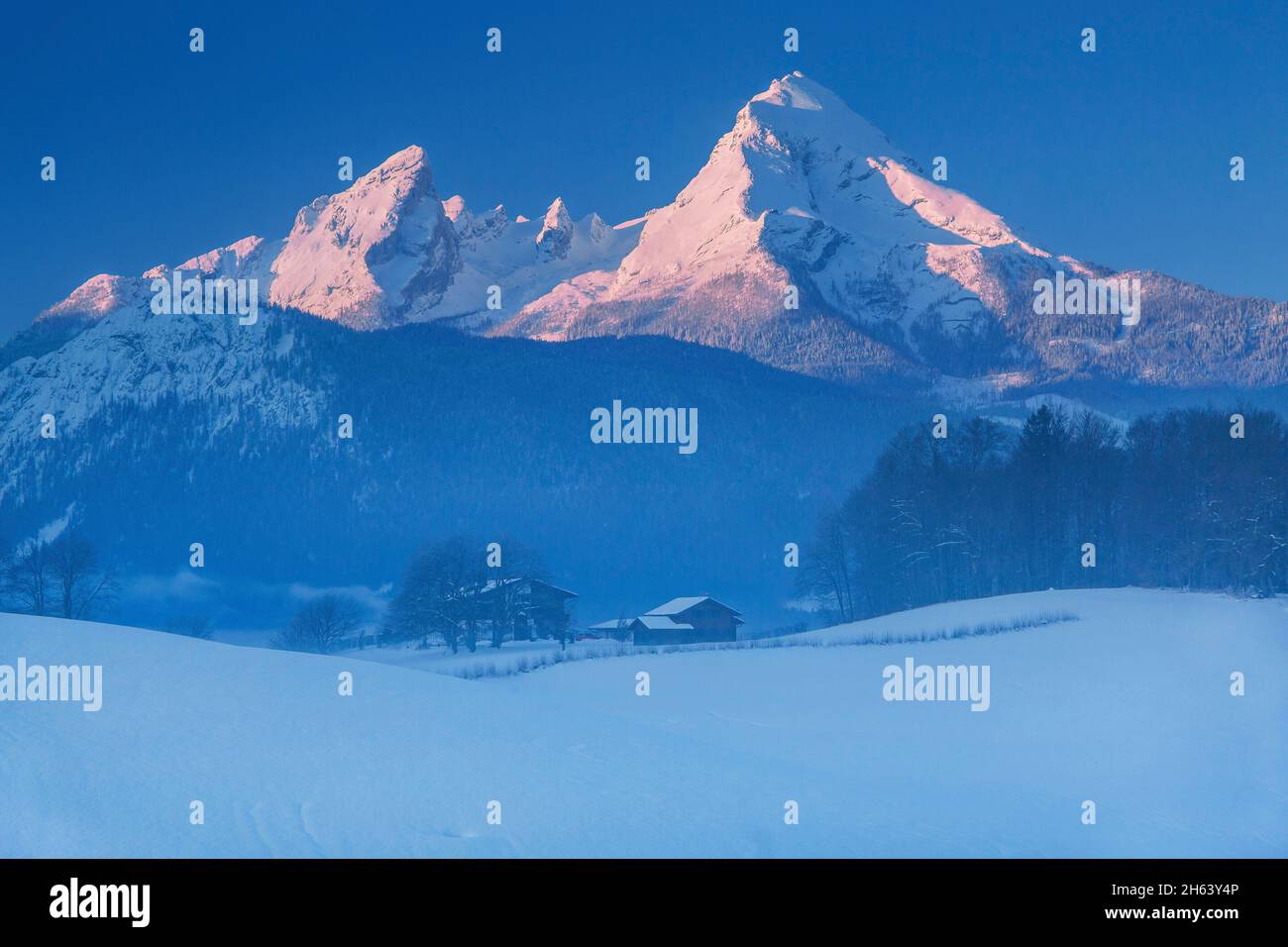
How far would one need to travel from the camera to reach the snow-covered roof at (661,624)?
3409 inches

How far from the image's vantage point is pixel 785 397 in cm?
18550

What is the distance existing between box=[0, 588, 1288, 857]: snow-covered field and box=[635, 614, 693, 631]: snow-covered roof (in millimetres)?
53368

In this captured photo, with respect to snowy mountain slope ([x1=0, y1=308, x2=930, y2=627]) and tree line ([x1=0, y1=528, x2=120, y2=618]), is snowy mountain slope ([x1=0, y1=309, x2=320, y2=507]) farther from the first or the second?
tree line ([x1=0, y1=528, x2=120, y2=618])

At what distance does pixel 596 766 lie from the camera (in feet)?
60.7

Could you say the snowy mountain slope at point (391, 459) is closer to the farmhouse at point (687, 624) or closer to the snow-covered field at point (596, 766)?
the farmhouse at point (687, 624)

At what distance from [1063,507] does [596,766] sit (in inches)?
2450

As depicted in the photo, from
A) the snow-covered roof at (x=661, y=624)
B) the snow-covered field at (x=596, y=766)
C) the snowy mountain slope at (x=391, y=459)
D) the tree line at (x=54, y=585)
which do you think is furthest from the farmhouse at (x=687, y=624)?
the snow-covered field at (x=596, y=766)

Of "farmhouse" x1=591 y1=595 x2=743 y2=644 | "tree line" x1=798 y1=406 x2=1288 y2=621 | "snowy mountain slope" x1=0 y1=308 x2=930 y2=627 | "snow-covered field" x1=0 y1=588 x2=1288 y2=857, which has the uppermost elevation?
"snowy mountain slope" x1=0 y1=308 x2=930 y2=627

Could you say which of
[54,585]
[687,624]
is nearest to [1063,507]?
[687,624]

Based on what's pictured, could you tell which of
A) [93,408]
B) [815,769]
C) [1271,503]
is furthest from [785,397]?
[815,769]

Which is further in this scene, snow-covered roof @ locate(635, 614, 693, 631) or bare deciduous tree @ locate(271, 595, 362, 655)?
bare deciduous tree @ locate(271, 595, 362, 655)

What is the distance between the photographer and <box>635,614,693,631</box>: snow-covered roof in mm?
86588

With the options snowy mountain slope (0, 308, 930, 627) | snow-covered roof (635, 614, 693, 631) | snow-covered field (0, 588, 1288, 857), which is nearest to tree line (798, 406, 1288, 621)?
snow-covered roof (635, 614, 693, 631)
